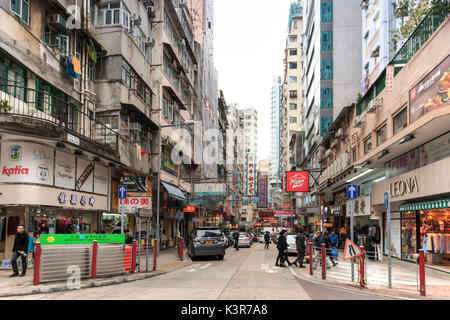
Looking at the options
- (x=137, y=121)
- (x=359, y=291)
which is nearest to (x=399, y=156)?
(x=359, y=291)

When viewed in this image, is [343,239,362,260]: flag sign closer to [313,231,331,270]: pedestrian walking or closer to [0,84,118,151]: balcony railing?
[313,231,331,270]: pedestrian walking

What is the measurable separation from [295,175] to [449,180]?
27455 millimetres

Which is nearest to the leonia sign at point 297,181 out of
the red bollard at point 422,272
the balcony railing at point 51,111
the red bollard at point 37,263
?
the balcony railing at point 51,111

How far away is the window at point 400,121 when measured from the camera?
2082 centimetres

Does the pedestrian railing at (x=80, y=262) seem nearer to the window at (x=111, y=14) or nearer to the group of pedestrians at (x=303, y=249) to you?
the group of pedestrians at (x=303, y=249)

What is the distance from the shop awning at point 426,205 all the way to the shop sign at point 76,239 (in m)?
11.9

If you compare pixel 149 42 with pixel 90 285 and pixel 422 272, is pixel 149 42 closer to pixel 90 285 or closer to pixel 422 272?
pixel 90 285

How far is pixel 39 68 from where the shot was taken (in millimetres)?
17438

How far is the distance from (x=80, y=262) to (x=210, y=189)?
26287 mm

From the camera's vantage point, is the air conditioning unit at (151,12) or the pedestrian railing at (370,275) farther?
the air conditioning unit at (151,12)

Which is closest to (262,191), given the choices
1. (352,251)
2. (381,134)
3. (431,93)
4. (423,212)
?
(381,134)

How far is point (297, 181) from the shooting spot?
4253 cm

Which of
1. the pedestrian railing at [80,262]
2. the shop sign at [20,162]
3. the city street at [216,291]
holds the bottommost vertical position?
the city street at [216,291]
